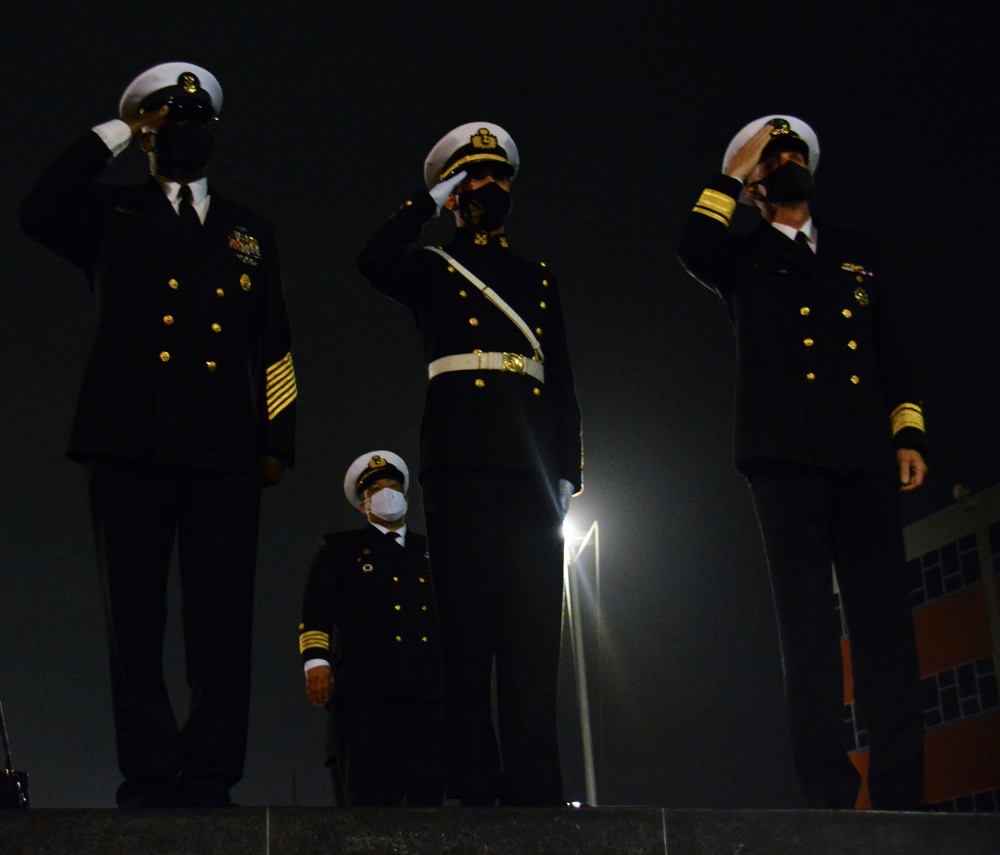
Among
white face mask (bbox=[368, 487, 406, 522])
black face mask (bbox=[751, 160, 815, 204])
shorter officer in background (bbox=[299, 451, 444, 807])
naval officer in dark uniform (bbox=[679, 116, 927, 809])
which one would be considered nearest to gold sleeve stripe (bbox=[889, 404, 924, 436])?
naval officer in dark uniform (bbox=[679, 116, 927, 809])

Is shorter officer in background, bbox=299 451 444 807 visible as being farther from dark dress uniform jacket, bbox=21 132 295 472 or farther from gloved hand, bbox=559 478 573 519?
dark dress uniform jacket, bbox=21 132 295 472

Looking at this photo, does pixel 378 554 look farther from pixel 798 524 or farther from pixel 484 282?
pixel 798 524

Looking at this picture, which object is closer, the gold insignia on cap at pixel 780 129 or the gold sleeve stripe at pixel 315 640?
the gold insignia on cap at pixel 780 129

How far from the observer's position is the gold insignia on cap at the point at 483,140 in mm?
5543

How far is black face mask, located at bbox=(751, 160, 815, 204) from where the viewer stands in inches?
215

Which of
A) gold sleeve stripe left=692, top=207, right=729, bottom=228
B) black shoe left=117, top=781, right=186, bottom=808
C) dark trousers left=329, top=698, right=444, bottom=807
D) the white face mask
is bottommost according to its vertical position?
black shoe left=117, top=781, right=186, bottom=808

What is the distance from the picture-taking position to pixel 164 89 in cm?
485

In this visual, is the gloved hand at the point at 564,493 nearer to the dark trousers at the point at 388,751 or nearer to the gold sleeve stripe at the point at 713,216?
the gold sleeve stripe at the point at 713,216

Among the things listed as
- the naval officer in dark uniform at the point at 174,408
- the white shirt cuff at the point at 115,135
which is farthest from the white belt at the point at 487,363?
the white shirt cuff at the point at 115,135

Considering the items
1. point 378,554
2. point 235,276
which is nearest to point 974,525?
point 378,554

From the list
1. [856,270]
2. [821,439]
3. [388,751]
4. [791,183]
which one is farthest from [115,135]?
[388,751]

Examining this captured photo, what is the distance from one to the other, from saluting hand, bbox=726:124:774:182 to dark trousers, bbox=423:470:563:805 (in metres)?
1.41

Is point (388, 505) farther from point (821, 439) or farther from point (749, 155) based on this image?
point (821, 439)

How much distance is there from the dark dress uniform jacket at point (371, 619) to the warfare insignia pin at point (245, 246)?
2.59 m
